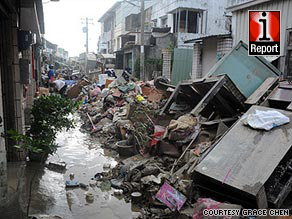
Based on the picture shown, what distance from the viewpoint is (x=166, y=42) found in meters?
20.0

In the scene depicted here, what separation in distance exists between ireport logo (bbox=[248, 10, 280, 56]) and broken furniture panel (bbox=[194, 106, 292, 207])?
11.0 ft

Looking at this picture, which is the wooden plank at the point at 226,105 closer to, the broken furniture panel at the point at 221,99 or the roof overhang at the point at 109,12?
the broken furniture panel at the point at 221,99

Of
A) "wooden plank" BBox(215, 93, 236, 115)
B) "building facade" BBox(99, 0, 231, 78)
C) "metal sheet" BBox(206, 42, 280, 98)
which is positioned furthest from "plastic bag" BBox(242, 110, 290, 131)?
"building facade" BBox(99, 0, 231, 78)

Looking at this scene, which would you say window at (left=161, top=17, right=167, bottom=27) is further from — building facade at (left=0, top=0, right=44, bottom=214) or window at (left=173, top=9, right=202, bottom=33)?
building facade at (left=0, top=0, right=44, bottom=214)

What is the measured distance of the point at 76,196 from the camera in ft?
16.0

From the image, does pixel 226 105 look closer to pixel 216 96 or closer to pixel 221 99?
pixel 221 99

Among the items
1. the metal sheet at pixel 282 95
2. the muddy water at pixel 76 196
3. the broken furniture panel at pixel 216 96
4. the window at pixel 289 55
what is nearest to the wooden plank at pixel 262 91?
the metal sheet at pixel 282 95

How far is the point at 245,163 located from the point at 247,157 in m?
0.13

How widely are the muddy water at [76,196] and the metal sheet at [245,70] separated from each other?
12.2ft

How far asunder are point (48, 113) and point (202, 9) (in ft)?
56.9

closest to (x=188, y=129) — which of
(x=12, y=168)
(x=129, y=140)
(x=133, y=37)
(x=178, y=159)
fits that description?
(x=178, y=159)

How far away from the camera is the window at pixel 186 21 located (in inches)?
771

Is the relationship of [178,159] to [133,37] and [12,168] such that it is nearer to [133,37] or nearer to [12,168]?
[12,168]

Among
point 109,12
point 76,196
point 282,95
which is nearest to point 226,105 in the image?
point 282,95
